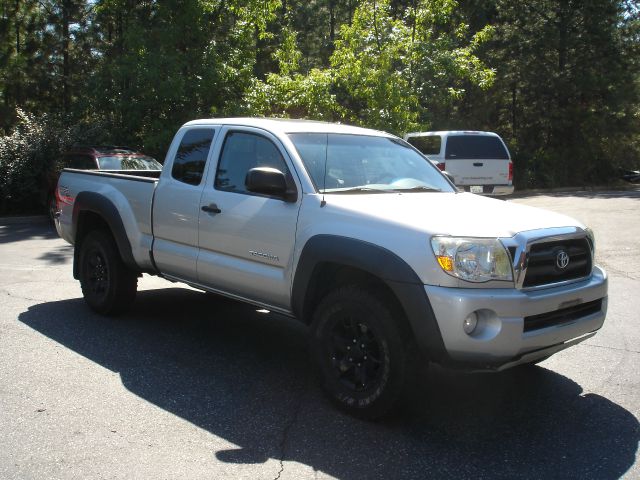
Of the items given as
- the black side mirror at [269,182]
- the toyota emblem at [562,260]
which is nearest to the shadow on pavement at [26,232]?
the black side mirror at [269,182]

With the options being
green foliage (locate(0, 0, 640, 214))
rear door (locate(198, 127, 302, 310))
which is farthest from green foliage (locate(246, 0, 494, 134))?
rear door (locate(198, 127, 302, 310))

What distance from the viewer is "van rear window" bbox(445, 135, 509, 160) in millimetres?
17984

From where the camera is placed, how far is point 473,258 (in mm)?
3994

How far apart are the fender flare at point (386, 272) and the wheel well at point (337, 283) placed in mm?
43

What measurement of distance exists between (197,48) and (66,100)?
11.2 m

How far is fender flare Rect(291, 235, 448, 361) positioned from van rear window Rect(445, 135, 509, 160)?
1394 cm

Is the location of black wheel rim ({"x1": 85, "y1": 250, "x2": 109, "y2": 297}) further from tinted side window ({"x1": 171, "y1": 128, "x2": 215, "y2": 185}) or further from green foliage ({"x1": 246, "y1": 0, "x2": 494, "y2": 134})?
green foliage ({"x1": 246, "y1": 0, "x2": 494, "y2": 134})

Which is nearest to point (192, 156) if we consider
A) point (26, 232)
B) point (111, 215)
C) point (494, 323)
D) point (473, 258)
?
point (111, 215)

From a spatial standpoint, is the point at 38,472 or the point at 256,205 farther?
the point at 256,205

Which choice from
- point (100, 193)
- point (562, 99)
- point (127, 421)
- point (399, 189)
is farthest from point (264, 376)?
point (562, 99)

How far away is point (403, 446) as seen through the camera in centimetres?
399

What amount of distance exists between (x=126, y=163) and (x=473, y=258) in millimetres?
11397

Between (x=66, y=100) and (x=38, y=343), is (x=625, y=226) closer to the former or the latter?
(x=38, y=343)

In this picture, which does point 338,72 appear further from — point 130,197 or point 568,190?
point 568,190
